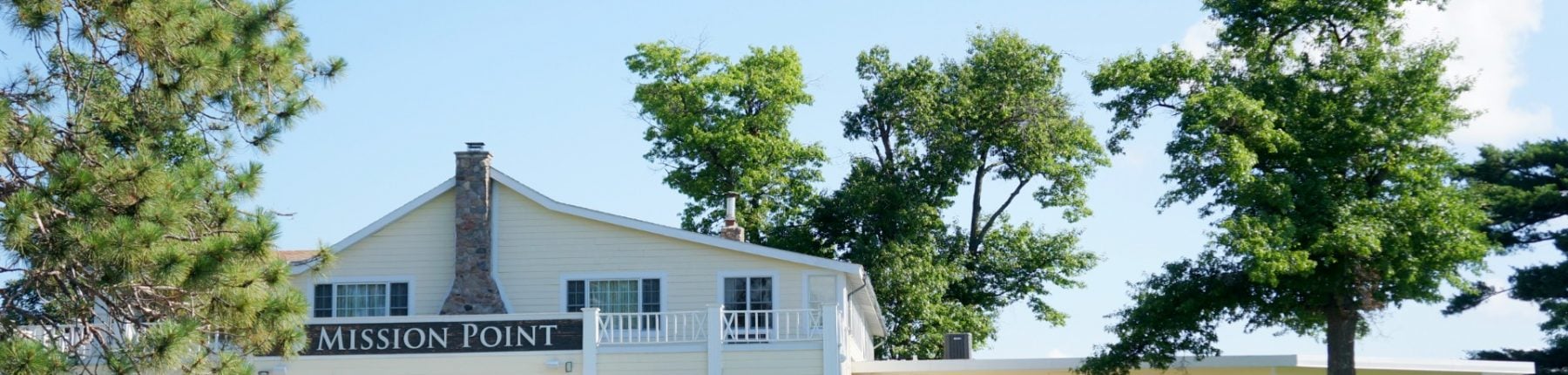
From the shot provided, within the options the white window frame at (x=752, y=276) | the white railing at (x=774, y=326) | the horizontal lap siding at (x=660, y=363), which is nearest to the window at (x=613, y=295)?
the white window frame at (x=752, y=276)

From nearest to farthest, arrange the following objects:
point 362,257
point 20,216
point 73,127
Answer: point 20,216, point 73,127, point 362,257

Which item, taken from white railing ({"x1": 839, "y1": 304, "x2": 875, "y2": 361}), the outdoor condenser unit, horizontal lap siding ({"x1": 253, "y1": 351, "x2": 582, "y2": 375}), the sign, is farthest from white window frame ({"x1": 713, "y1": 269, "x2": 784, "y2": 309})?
the outdoor condenser unit

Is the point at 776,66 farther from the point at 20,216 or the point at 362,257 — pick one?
the point at 20,216

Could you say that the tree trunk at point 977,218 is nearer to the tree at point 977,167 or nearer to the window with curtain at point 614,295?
the tree at point 977,167

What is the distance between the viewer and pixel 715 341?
24.9 meters

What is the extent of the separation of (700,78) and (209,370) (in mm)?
27235

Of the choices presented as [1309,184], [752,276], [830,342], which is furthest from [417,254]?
[1309,184]

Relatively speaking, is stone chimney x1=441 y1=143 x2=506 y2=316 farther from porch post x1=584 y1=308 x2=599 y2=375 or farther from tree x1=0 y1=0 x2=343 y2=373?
tree x1=0 y1=0 x2=343 y2=373

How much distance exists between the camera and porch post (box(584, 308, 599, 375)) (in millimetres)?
24844

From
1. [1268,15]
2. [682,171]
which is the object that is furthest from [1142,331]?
[682,171]

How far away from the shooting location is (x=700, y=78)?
42438 mm

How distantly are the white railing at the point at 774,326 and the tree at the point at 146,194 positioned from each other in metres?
9.66

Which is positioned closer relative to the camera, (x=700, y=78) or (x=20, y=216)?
(x=20, y=216)

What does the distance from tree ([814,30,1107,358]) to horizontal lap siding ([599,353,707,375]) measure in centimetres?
1533
